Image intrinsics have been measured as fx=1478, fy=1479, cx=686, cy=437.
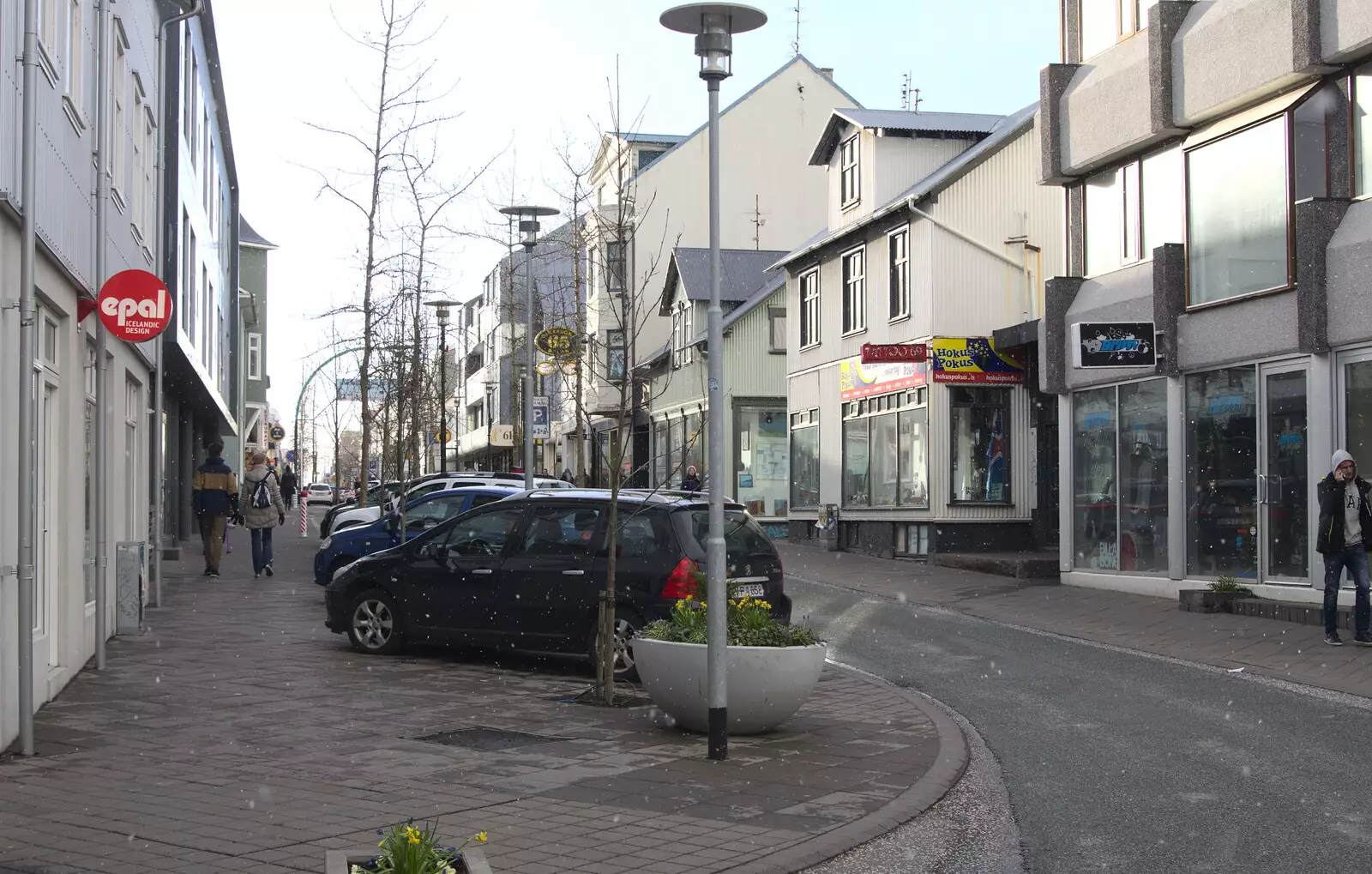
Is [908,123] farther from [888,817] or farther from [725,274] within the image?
[888,817]

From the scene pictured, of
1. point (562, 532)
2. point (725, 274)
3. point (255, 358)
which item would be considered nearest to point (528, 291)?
point (562, 532)

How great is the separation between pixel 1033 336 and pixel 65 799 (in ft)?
65.8

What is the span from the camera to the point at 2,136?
8.11 meters

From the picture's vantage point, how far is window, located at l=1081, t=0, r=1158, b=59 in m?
20.0

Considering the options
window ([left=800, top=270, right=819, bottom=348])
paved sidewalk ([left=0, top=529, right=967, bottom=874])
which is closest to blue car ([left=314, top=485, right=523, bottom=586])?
paved sidewalk ([left=0, top=529, right=967, bottom=874])

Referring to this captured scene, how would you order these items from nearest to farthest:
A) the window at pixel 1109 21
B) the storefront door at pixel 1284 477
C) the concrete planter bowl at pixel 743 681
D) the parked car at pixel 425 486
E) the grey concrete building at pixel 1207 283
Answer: the concrete planter bowl at pixel 743 681 < the grey concrete building at pixel 1207 283 < the storefront door at pixel 1284 477 < the window at pixel 1109 21 < the parked car at pixel 425 486

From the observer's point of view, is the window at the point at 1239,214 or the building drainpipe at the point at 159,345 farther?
the building drainpipe at the point at 159,345

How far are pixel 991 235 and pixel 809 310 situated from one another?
25.6 ft

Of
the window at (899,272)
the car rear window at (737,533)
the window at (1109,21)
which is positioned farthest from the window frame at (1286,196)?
the window at (899,272)

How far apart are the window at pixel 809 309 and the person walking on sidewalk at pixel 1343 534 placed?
19.9m

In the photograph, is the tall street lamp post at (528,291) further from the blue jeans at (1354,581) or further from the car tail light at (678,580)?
the blue jeans at (1354,581)

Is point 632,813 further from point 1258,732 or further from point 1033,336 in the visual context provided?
point 1033,336

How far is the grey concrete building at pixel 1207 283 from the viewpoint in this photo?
16.3 m

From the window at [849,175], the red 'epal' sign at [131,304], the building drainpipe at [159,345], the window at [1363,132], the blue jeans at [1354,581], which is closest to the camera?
the red 'epal' sign at [131,304]
